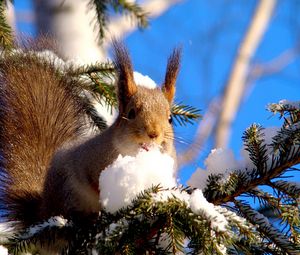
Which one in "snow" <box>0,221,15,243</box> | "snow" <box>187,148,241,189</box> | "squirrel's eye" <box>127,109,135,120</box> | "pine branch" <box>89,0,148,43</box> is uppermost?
"pine branch" <box>89,0,148,43</box>

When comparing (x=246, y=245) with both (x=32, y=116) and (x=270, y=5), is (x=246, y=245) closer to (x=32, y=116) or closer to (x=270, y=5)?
(x=32, y=116)

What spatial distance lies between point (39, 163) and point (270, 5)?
583 centimetres

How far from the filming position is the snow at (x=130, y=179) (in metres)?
0.92

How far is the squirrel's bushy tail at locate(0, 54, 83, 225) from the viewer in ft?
4.47

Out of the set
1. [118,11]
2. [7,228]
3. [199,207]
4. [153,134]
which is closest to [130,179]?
[199,207]

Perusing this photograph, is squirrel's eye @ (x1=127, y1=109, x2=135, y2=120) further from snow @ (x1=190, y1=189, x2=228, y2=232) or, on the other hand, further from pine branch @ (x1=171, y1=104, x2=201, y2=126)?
snow @ (x1=190, y1=189, x2=228, y2=232)

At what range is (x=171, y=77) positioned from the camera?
56.3 inches

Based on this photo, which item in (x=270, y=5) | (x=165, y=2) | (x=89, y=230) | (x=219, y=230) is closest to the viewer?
(x=219, y=230)

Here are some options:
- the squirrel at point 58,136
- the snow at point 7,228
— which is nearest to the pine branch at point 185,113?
the squirrel at point 58,136

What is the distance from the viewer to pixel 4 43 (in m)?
1.44

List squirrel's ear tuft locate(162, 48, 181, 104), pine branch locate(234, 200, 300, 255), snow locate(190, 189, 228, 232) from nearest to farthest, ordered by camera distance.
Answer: snow locate(190, 189, 228, 232) < pine branch locate(234, 200, 300, 255) < squirrel's ear tuft locate(162, 48, 181, 104)

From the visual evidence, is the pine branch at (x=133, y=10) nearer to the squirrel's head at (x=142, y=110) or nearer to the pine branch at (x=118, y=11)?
the pine branch at (x=118, y=11)

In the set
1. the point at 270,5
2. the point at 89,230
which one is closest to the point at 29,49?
the point at 89,230

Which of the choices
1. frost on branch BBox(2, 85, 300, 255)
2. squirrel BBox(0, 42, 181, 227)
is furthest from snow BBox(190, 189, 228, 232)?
squirrel BBox(0, 42, 181, 227)
